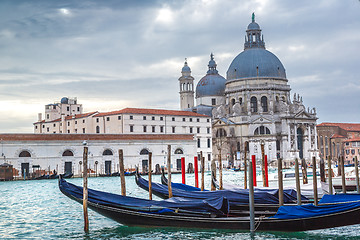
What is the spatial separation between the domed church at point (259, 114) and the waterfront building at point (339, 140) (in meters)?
7.09

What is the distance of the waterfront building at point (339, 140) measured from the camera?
65.6 m

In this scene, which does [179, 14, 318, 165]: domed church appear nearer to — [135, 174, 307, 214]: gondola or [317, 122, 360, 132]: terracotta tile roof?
[317, 122, 360, 132]: terracotta tile roof

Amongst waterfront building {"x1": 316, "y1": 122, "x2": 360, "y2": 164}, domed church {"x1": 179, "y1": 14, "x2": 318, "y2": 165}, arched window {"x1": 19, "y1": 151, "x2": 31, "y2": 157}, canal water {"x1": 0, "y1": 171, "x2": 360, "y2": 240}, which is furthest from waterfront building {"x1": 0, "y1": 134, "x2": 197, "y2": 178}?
waterfront building {"x1": 316, "y1": 122, "x2": 360, "y2": 164}

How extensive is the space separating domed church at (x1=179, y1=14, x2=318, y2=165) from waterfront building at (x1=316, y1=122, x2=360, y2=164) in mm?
7091

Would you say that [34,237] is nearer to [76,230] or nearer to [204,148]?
[76,230]

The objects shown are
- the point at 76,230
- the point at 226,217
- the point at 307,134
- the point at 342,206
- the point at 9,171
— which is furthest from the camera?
the point at 307,134

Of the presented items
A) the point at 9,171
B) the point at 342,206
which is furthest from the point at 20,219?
the point at 9,171

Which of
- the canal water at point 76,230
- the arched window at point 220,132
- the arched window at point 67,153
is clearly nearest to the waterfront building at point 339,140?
the arched window at point 220,132

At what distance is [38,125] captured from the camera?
194 ft

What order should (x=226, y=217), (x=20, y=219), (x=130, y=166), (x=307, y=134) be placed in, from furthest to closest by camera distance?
(x=307, y=134) → (x=130, y=166) → (x=20, y=219) → (x=226, y=217)

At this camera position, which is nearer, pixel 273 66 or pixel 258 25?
pixel 273 66

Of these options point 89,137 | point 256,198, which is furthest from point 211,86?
point 256,198

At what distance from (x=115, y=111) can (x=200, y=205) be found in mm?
36669

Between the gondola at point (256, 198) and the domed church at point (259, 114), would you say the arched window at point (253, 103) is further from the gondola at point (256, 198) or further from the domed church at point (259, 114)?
the gondola at point (256, 198)
